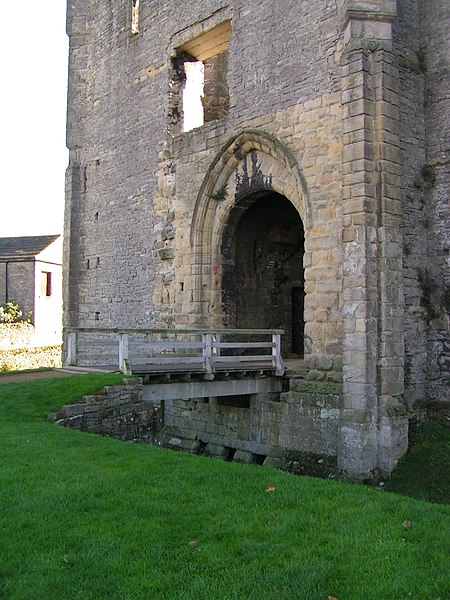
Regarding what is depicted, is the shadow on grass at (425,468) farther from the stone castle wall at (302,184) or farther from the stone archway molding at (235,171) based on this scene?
the stone archway molding at (235,171)

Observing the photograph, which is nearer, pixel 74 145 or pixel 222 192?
pixel 222 192

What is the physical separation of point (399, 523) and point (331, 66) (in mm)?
8228

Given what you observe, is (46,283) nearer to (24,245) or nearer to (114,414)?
(24,245)

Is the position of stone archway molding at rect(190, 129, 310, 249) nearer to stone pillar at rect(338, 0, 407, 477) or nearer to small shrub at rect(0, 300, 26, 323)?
stone pillar at rect(338, 0, 407, 477)

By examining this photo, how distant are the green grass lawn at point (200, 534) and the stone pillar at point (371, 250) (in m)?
3.45

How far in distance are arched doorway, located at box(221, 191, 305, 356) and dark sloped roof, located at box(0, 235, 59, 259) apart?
18.2 metres

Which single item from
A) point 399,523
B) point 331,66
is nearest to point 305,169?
point 331,66

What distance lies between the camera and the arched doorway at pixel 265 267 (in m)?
13.7

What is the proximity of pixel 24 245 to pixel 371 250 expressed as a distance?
25170 millimetres

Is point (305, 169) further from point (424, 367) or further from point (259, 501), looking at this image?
point (259, 501)

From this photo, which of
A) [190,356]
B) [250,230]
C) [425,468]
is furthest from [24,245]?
[425,468]

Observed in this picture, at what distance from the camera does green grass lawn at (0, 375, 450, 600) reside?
3.72m

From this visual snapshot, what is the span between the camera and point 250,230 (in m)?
14.3

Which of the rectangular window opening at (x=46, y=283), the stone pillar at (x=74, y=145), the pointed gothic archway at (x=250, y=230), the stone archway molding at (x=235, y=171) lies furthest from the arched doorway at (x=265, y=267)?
the rectangular window opening at (x=46, y=283)
